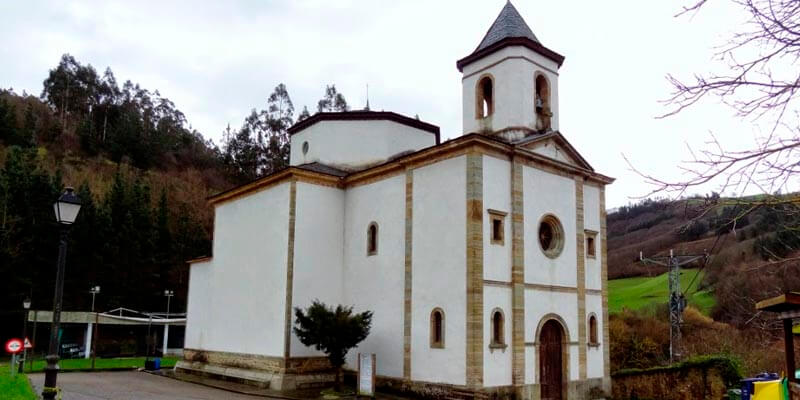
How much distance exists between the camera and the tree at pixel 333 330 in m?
18.1

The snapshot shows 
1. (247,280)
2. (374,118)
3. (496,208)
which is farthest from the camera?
(374,118)

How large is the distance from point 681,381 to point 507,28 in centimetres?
1302

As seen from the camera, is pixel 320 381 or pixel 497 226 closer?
pixel 497 226

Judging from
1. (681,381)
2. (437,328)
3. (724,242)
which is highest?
(724,242)

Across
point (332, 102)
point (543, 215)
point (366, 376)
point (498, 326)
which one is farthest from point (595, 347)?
point (332, 102)

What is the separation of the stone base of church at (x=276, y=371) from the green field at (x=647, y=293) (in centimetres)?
2334

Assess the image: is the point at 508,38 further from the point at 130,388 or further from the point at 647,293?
the point at 647,293

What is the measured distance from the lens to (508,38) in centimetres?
1997

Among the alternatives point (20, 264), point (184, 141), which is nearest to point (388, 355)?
point (20, 264)

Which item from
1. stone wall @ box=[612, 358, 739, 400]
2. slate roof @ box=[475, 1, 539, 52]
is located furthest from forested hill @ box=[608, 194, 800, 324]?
slate roof @ box=[475, 1, 539, 52]

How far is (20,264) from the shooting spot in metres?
37.7

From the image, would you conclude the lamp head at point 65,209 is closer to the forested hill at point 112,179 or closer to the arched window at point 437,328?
the arched window at point 437,328

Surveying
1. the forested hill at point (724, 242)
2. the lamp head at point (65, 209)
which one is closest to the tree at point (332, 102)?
the forested hill at point (724, 242)

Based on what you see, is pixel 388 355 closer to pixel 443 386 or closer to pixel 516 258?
pixel 443 386
